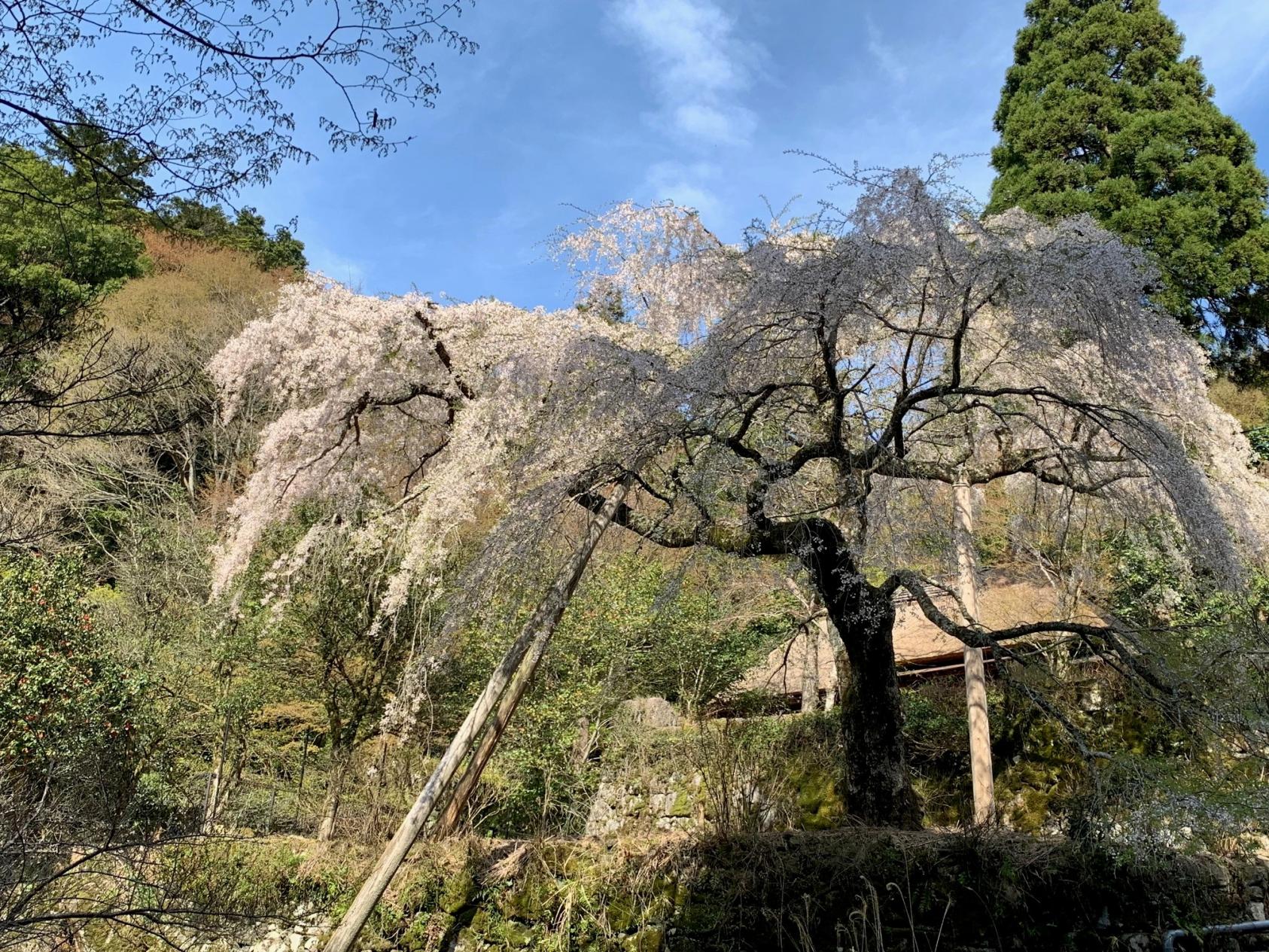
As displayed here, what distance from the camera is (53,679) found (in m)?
6.56

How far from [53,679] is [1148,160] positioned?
46.5 feet

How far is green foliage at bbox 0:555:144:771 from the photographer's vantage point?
251 inches

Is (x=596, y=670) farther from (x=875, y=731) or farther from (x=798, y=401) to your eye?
(x=798, y=401)

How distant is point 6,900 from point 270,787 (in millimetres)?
5005

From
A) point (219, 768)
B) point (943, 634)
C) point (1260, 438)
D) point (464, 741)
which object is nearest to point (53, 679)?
point (219, 768)

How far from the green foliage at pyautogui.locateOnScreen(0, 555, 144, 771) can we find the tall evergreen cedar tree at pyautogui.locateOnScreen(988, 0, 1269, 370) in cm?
1222

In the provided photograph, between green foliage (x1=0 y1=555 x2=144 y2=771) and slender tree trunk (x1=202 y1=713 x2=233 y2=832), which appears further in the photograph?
slender tree trunk (x1=202 y1=713 x2=233 y2=832)

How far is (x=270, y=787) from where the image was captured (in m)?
8.09

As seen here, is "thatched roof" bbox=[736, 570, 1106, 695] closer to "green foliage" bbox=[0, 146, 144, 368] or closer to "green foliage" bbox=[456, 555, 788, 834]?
"green foliage" bbox=[456, 555, 788, 834]

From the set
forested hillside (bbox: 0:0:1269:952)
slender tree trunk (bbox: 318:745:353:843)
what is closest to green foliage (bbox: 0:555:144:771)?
forested hillside (bbox: 0:0:1269:952)

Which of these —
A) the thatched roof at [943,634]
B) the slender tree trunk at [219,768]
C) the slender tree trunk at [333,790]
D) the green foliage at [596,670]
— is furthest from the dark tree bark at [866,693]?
the slender tree trunk at [219,768]

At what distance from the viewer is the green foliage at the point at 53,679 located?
6.38 meters

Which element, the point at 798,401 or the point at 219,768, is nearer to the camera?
the point at 798,401

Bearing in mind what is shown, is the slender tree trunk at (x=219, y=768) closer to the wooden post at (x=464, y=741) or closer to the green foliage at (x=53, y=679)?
the green foliage at (x=53, y=679)
